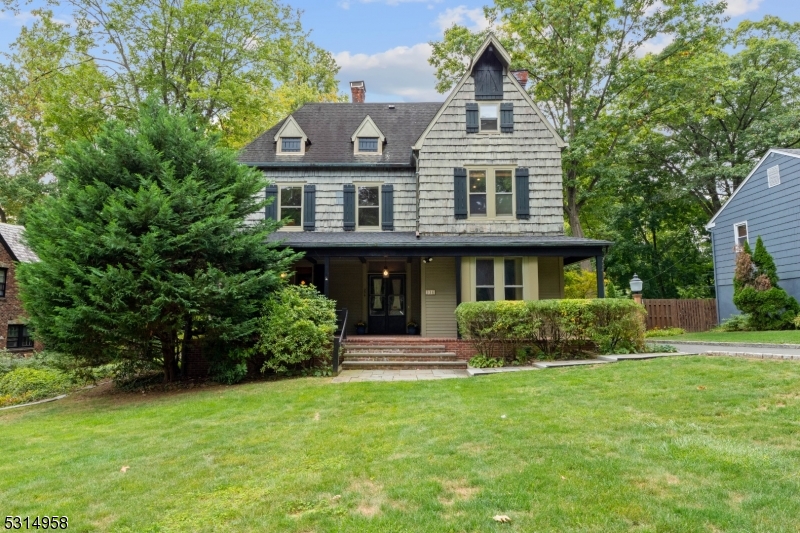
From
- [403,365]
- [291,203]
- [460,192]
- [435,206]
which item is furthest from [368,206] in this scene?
[403,365]

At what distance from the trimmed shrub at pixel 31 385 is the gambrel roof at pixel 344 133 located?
7692 mm

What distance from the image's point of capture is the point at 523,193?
1327 centimetres

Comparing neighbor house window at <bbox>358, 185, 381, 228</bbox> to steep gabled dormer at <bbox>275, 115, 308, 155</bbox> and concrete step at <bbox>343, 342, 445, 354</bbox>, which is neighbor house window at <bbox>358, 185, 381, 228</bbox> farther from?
concrete step at <bbox>343, 342, 445, 354</bbox>

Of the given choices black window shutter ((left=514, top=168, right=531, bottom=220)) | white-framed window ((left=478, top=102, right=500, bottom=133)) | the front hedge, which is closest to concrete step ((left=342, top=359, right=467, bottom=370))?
the front hedge

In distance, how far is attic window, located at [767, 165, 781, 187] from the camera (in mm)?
14828

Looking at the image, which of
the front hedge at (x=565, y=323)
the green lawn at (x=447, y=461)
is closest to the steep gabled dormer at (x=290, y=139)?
the front hedge at (x=565, y=323)

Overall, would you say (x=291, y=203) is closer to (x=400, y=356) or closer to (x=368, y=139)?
(x=368, y=139)

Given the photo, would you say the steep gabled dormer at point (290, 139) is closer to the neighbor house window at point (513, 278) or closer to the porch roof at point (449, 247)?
the porch roof at point (449, 247)

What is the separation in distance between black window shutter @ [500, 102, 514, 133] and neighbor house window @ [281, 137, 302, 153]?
6.38m

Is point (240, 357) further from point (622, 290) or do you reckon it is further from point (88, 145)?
point (622, 290)

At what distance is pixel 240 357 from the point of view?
9.52m

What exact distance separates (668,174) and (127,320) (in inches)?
999

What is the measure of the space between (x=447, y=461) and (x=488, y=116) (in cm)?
1166

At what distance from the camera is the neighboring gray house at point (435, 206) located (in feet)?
40.8
